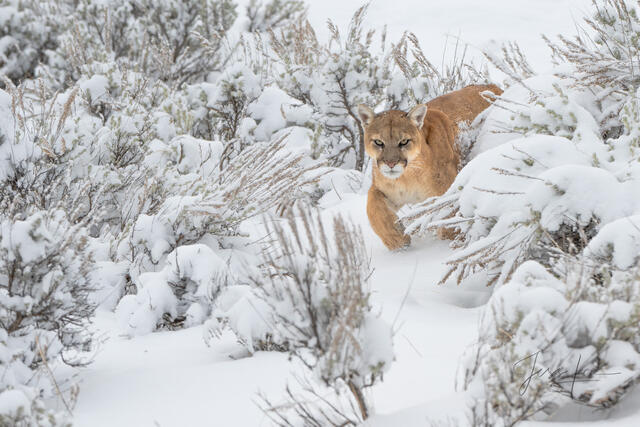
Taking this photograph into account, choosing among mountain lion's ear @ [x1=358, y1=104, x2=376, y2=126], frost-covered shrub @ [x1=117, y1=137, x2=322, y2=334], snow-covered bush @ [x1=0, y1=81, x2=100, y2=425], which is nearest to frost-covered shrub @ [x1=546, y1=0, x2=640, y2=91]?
mountain lion's ear @ [x1=358, y1=104, x2=376, y2=126]

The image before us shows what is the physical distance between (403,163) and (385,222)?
42 cm

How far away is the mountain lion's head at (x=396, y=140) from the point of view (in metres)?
4.95

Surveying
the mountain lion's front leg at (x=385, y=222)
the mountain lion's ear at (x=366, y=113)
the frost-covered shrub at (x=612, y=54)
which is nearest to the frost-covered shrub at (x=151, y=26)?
the mountain lion's ear at (x=366, y=113)

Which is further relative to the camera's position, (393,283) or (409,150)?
(409,150)

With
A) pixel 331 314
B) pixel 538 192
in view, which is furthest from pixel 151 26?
pixel 331 314

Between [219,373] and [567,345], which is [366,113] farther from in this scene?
[567,345]

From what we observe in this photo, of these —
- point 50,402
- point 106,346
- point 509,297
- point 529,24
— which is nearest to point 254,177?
point 106,346

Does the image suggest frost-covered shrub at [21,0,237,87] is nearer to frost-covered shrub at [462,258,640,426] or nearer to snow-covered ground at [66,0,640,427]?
snow-covered ground at [66,0,640,427]

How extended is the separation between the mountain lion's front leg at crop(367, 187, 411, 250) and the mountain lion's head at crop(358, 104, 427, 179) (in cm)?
24

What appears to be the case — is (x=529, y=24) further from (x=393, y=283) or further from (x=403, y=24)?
(x=393, y=283)

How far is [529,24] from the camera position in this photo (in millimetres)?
16953

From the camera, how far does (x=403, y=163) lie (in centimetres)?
496

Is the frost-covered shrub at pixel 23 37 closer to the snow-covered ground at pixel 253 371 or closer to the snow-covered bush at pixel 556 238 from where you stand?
the snow-covered bush at pixel 556 238

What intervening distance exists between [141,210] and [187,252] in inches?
39.4
